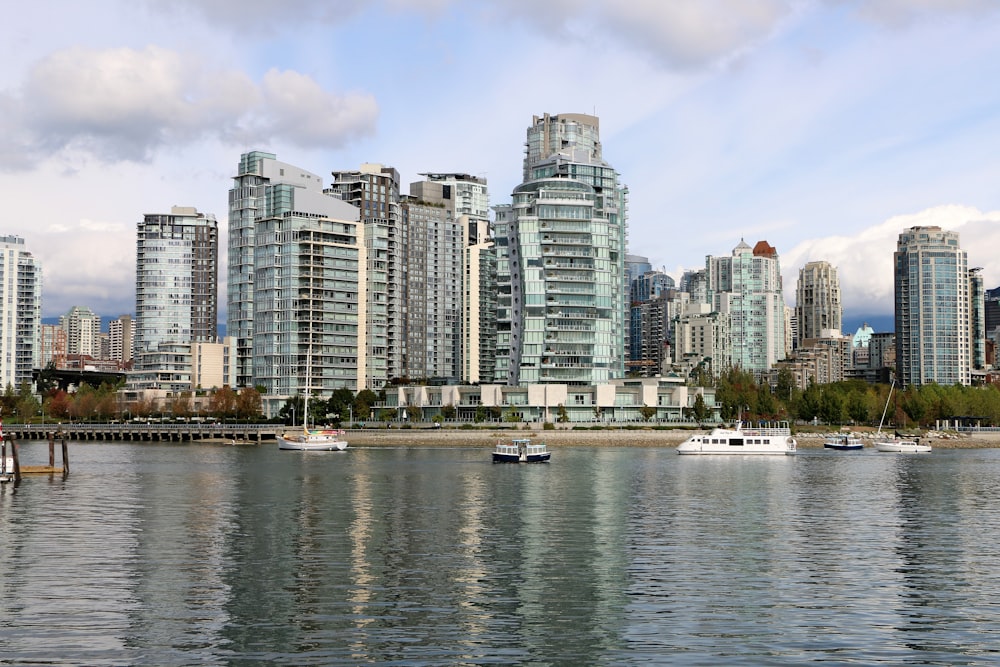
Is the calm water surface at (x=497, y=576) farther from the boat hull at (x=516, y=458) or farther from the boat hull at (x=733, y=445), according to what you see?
the boat hull at (x=733, y=445)

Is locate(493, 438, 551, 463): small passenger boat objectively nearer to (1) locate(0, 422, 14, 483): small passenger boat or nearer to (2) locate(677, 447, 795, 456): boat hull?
(2) locate(677, 447, 795, 456): boat hull

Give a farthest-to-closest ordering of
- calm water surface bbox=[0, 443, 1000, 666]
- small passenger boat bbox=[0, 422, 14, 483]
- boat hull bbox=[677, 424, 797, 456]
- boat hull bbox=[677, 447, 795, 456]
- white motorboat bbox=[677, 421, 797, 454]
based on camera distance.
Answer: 1. white motorboat bbox=[677, 421, 797, 454]
2. boat hull bbox=[677, 424, 797, 456]
3. boat hull bbox=[677, 447, 795, 456]
4. small passenger boat bbox=[0, 422, 14, 483]
5. calm water surface bbox=[0, 443, 1000, 666]

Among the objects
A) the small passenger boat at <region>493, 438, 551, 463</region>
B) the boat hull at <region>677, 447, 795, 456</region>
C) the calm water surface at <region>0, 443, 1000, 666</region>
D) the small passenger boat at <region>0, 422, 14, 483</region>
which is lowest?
the boat hull at <region>677, 447, 795, 456</region>

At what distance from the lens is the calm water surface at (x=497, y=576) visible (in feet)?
140

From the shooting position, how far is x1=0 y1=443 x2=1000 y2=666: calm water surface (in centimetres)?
4262

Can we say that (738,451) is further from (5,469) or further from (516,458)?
(5,469)

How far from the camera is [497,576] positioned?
5791cm

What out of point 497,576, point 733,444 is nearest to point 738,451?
point 733,444

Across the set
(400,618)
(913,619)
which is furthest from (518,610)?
(913,619)

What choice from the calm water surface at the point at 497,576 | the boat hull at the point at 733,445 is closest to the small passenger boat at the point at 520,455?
the boat hull at the point at 733,445

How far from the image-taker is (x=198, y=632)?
147ft

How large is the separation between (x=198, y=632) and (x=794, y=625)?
24176mm

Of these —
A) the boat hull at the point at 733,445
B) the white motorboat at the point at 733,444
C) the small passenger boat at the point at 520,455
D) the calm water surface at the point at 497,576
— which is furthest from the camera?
the white motorboat at the point at 733,444

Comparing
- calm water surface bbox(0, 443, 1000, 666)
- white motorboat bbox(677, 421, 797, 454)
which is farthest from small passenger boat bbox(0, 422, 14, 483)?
white motorboat bbox(677, 421, 797, 454)
